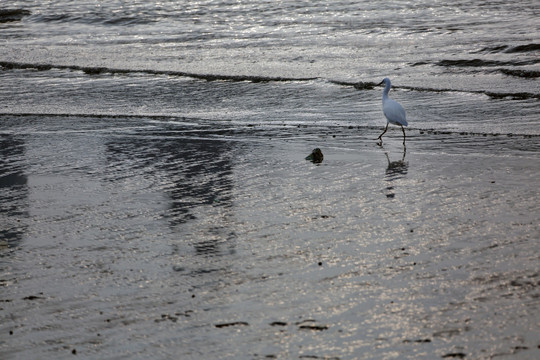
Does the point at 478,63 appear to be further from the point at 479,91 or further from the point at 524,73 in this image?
the point at 479,91

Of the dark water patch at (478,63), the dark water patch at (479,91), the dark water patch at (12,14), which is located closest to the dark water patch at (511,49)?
the dark water patch at (478,63)

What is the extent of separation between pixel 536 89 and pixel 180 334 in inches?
413

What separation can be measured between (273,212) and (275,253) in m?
1.13

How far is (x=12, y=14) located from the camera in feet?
101

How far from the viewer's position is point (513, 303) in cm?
454

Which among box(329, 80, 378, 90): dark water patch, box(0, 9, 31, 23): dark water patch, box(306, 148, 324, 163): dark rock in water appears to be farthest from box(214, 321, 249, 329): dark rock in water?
box(0, 9, 31, 23): dark water patch

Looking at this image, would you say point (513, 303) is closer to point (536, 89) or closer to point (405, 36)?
point (536, 89)

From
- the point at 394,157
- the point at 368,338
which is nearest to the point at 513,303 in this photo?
the point at 368,338

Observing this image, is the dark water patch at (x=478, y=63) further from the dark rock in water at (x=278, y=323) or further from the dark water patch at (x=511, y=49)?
the dark rock in water at (x=278, y=323)

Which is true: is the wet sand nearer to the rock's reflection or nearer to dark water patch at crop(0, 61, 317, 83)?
the rock's reflection

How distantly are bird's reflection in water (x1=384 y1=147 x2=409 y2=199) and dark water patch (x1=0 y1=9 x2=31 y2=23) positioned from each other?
24.4 metres

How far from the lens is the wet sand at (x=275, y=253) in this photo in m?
4.28

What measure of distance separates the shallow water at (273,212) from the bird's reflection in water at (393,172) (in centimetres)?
5

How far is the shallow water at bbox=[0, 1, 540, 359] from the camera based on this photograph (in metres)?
4.39
